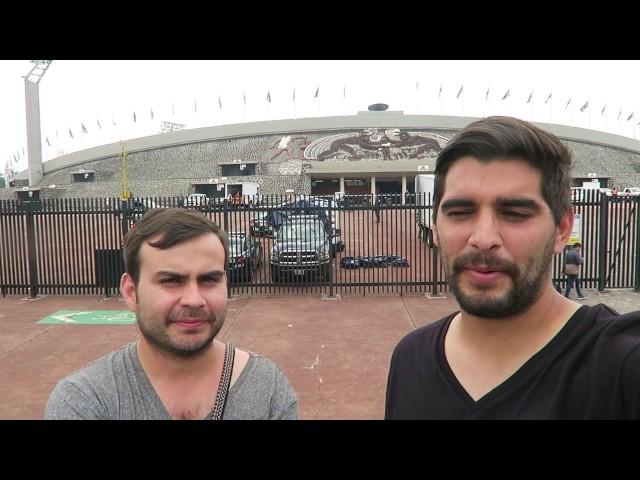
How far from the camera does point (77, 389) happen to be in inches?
70.2

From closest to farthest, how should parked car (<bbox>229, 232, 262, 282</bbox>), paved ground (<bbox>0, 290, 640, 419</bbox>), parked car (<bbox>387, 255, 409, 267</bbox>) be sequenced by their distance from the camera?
paved ground (<bbox>0, 290, 640, 419</bbox>)
parked car (<bbox>229, 232, 262, 282</bbox>)
parked car (<bbox>387, 255, 409, 267</bbox>)

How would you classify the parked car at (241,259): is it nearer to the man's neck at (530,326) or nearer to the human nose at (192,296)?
the human nose at (192,296)

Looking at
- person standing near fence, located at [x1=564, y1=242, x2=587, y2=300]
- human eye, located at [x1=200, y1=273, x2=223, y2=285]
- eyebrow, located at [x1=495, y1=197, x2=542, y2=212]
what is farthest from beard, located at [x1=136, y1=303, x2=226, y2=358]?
person standing near fence, located at [x1=564, y1=242, x2=587, y2=300]

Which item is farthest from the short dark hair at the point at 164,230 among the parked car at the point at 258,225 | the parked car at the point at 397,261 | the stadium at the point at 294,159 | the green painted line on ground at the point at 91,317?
the stadium at the point at 294,159

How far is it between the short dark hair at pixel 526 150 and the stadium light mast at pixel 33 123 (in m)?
56.1

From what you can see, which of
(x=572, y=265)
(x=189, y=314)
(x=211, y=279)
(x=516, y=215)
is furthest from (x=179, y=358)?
(x=572, y=265)

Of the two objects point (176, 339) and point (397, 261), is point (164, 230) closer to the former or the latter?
point (176, 339)

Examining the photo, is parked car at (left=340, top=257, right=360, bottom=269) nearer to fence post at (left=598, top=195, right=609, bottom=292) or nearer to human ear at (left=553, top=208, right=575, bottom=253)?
fence post at (left=598, top=195, right=609, bottom=292)

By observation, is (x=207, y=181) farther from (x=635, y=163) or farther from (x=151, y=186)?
(x=635, y=163)

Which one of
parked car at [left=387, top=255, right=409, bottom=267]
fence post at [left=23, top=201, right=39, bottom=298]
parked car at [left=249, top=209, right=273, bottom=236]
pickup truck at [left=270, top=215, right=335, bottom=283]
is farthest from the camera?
parked car at [left=249, top=209, right=273, bottom=236]

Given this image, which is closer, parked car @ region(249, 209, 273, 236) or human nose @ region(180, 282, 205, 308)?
human nose @ region(180, 282, 205, 308)

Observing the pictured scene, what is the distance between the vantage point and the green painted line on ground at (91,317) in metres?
9.30

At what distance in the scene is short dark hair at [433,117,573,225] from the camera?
151 centimetres

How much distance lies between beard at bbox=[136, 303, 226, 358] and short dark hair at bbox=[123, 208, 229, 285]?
222 mm
